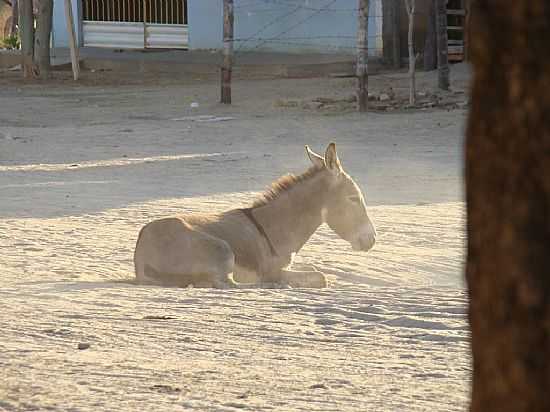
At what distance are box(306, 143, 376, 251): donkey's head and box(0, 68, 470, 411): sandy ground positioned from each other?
356 millimetres

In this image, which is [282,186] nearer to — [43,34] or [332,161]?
[332,161]

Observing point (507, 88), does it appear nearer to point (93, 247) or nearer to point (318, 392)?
point (318, 392)

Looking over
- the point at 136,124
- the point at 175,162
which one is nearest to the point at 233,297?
the point at 175,162

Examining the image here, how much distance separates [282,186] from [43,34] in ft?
77.8

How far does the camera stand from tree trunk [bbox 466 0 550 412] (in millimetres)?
2691

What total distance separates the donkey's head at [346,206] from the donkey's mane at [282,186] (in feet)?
0.39

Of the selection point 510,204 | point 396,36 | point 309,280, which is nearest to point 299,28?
point 396,36

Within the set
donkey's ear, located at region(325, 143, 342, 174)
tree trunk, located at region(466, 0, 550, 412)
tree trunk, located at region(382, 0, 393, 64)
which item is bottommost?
donkey's ear, located at region(325, 143, 342, 174)

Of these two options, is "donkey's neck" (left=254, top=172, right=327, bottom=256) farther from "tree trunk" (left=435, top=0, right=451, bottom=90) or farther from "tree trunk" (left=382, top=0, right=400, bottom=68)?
"tree trunk" (left=382, top=0, right=400, bottom=68)

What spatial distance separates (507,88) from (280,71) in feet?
99.6

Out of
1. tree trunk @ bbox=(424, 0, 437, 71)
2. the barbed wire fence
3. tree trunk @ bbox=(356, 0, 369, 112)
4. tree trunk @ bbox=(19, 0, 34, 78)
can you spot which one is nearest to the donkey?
tree trunk @ bbox=(356, 0, 369, 112)

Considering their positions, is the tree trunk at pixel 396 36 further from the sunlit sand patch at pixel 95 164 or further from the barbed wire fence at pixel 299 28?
the sunlit sand patch at pixel 95 164

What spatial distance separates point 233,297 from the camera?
8602 millimetres

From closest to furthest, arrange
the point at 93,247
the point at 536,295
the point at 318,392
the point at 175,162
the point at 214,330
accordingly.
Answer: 1. the point at 536,295
2. the point at 318,392
3. the point at 214,330
4. the point at 93,247
5. the point at 175,162
